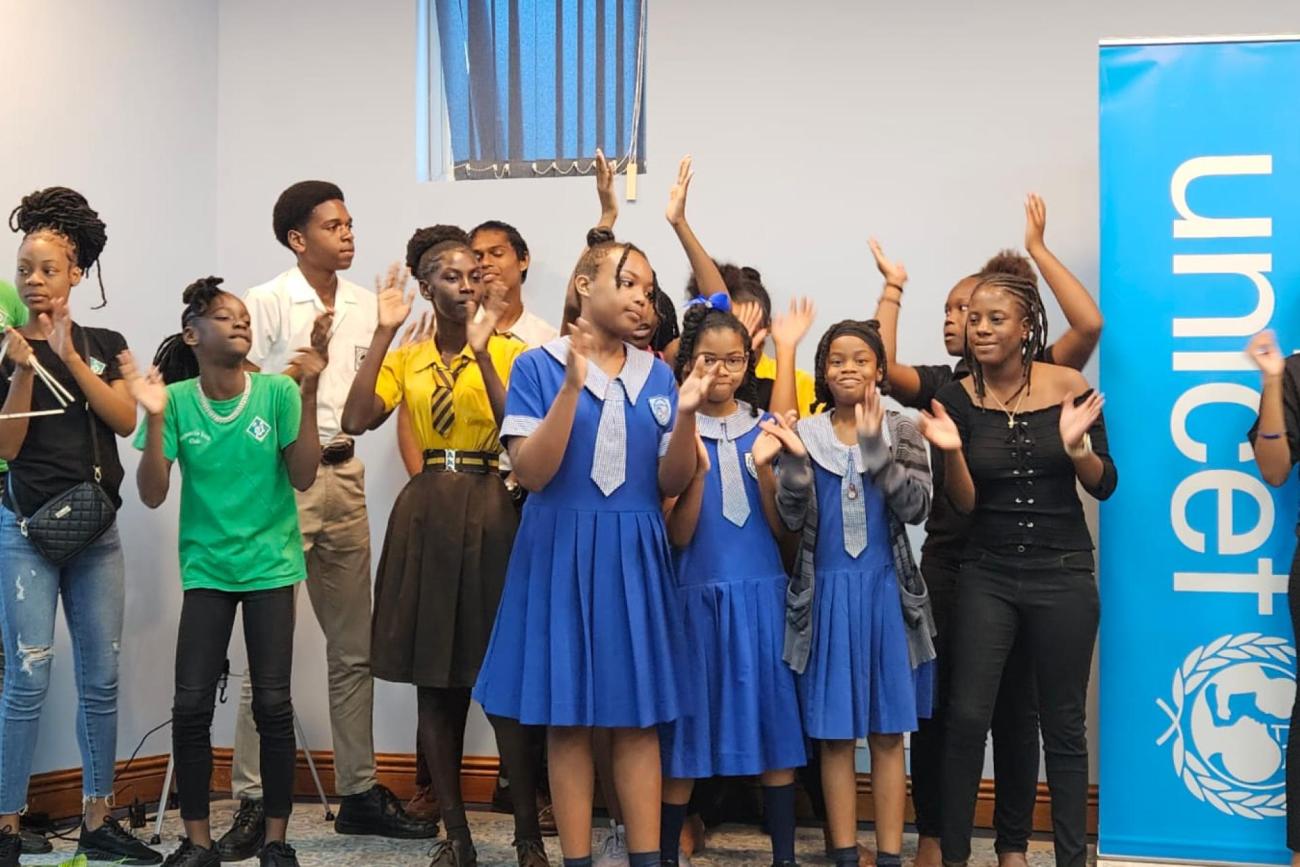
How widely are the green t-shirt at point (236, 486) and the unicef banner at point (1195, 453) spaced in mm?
2144

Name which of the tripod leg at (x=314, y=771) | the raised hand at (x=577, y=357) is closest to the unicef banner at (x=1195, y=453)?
the raised hand at (x=577, y=357)

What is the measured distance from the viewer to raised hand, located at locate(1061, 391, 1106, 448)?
3.42 m

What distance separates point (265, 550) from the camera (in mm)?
3672

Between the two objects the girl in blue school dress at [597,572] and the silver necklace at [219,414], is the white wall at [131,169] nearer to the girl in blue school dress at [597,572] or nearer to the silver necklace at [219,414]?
the silver necklace at [219,414]

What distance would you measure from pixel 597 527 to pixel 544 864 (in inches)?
38.7

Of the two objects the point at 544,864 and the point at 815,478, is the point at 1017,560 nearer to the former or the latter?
the point at 815,478

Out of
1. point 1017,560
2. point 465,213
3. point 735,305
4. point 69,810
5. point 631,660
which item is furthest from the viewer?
point 465,213

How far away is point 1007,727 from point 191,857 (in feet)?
6.82

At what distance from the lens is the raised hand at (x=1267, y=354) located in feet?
11.7

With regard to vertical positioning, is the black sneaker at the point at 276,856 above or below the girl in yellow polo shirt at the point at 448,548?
below

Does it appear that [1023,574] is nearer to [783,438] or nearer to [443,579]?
[783,438]

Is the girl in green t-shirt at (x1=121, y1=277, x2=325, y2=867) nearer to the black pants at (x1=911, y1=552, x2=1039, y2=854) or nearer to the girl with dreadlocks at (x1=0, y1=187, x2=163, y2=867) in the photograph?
the girl with dreadlocks at (x1=0, y1=187, x2=163, y2=867)

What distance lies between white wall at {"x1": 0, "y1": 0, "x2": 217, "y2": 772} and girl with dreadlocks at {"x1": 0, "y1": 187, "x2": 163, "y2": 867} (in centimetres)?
44

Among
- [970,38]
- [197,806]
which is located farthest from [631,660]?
[970,38]
